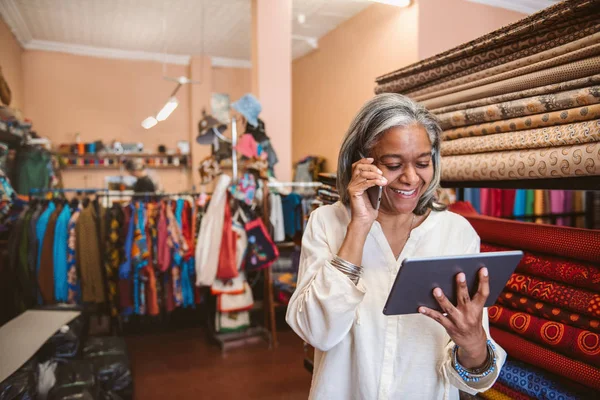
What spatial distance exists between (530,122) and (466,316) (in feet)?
1.64

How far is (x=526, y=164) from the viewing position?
103 cm

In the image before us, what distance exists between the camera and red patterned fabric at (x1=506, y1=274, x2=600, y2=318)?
0.90m

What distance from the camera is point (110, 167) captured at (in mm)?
7992

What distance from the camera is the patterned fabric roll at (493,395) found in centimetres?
109

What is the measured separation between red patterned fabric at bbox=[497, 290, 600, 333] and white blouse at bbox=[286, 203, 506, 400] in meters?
0.10

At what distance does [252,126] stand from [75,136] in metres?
5.13

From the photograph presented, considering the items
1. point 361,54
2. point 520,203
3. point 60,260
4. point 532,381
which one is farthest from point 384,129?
point 361,54

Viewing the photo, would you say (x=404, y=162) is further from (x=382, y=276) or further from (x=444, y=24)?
(x=444, y=24)

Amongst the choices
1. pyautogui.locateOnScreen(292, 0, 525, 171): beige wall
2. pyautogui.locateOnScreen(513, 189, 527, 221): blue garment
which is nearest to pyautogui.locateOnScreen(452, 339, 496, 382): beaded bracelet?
pyautogui.locateOnScreen(513, 189, 527, 221): blue garment

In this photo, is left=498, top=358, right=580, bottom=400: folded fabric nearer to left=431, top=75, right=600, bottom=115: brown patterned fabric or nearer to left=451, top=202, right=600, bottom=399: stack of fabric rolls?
left=451, top=202, right=600, bottom=399: stack of fabric rolls

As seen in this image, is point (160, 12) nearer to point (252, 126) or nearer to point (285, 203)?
point (252, 126)

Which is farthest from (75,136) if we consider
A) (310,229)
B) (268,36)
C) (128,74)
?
(310,229)

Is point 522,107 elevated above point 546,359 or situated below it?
above

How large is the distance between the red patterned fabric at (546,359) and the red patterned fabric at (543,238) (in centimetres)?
22
